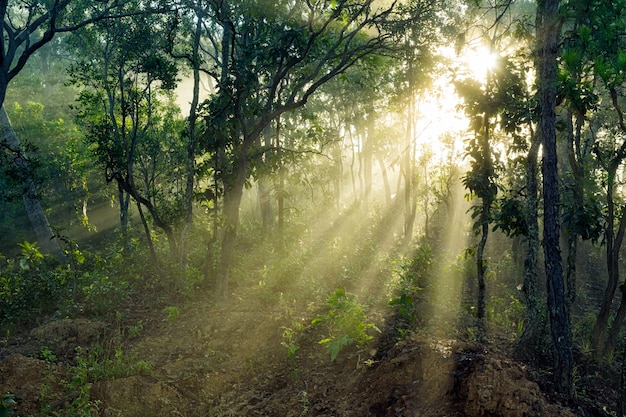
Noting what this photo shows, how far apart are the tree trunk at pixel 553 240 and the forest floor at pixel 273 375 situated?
Result: 41 centimetres

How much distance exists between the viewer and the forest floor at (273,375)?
5.62 meters

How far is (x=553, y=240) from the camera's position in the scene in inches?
249

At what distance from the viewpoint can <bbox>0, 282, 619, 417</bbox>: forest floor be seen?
5625 mm

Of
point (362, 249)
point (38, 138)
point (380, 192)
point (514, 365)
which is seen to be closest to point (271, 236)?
point (362, 249)

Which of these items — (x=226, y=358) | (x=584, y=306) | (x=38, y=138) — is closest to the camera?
(x=226, y=358)

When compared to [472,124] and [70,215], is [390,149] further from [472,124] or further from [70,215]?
[472,124]

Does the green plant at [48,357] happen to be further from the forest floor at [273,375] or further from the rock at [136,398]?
the rock at [136,398]

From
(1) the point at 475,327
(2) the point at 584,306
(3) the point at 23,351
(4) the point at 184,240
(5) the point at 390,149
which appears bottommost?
(2) the point at 584,306

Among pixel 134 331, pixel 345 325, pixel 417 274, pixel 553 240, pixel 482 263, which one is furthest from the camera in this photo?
pixel 417 274

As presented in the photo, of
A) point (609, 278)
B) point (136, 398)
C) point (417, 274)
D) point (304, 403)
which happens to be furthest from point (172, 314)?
point (609, 278)

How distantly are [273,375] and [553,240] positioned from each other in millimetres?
5108

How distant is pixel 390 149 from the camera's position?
36.5 m

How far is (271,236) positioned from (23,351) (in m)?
9.58

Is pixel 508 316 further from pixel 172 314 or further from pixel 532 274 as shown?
pixel 172 314
